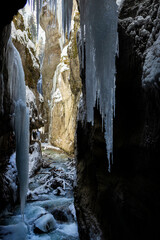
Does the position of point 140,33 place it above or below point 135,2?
below

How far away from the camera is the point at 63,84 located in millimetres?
17188

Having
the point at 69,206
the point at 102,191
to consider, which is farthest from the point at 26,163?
the point at 102,191

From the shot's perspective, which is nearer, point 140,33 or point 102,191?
point 140,33

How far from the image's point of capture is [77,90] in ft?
43.2

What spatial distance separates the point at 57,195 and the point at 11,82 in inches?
196

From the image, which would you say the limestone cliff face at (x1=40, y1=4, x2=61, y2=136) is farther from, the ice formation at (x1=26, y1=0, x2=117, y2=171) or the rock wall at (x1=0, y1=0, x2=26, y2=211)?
the ice formation at (x1=26, y1=0, x2=117, y2=171)

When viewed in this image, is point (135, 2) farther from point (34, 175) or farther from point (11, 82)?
point (34, 175)

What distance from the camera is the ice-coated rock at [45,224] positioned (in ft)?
14.4

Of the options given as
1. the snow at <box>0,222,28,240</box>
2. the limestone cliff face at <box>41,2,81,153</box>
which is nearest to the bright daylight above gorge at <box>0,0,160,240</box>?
the snow at <box>0,222,28,240</box>

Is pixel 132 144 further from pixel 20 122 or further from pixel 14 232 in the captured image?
pixel 14 232

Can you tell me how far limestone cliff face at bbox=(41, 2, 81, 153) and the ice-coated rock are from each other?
989cm

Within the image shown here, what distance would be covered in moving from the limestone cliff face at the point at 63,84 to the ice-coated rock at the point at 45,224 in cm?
989

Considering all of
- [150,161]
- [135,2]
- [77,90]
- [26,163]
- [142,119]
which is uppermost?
[77,90]

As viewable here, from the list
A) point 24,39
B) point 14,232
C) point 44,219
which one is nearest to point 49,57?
point 24,39
